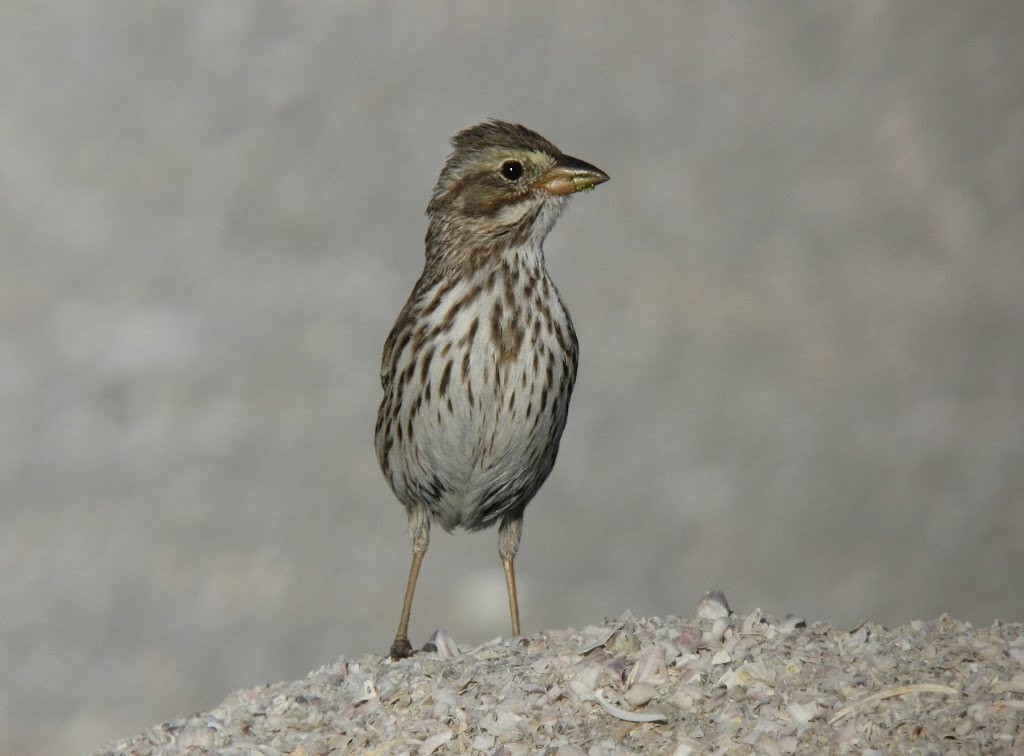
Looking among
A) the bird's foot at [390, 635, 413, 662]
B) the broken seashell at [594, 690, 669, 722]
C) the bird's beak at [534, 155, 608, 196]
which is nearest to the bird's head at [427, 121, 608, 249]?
the bird's beak at [534, 155, 608, 196]

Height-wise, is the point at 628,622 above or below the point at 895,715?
above

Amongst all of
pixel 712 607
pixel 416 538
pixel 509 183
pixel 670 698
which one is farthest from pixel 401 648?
pixel 509 183

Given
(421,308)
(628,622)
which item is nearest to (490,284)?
(421,308)

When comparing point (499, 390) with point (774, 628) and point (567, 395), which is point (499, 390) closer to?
point (567, 395)

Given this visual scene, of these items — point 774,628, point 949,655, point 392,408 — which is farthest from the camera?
point 392,408

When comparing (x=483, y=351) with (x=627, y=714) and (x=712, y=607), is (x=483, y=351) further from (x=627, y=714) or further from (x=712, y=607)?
(x=627, y=714)

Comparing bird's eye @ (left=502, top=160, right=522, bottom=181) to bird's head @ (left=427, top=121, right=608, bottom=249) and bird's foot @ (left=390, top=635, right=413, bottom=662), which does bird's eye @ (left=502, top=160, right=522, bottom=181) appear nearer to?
bird's head @ (left=427, top=121, right=608, bottom=249)

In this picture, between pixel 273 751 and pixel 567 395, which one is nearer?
pixel 273 751
